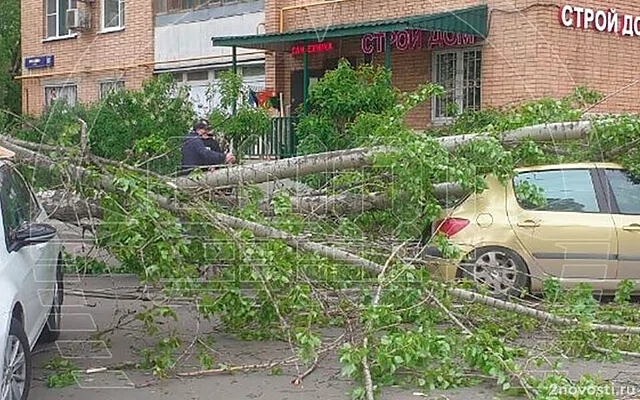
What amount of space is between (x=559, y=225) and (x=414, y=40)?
8.30 meters

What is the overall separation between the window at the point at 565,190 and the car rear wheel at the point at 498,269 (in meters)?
0.57

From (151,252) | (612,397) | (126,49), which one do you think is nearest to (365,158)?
(151,252)

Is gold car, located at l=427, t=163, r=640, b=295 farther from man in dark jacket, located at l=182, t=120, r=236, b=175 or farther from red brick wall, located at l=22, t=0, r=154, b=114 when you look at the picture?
red brick wall, located at l=22, t=0, r=154, b=114

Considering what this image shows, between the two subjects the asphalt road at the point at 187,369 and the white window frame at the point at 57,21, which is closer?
the asphalt road at the point at 187,369

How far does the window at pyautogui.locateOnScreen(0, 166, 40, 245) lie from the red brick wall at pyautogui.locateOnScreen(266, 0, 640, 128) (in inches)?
382

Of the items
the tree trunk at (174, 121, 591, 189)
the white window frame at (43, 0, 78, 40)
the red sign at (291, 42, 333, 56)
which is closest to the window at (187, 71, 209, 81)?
the red sign at (291, 42, 333, 56)

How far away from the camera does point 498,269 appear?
9.08 m

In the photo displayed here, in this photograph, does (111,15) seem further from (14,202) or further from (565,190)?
(14,202)

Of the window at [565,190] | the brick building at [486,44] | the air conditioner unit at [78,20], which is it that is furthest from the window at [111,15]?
the window at [565,190]

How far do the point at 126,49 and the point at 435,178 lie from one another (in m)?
18.6

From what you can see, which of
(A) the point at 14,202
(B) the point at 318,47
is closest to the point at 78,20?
(B) the point at 318,47

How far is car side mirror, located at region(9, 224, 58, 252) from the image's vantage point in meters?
6.34

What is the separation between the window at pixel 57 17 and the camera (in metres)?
27.3

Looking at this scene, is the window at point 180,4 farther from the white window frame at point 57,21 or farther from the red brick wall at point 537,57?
the red brick wall at point 537,57
